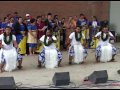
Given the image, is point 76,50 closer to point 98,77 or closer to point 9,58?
point 9,58

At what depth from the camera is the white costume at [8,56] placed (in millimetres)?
12141

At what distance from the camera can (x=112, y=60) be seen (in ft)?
46.5

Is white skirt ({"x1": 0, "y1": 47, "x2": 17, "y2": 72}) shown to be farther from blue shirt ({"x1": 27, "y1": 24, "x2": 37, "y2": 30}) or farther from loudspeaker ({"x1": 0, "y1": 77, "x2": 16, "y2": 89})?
blue shirt ({"x1": 27, "y1": 24, "x2": 37, "y2": 30})

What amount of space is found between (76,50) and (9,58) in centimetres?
247

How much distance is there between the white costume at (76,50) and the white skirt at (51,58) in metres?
0.78

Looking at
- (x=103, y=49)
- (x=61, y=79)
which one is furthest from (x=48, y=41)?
(x=61, y=79)

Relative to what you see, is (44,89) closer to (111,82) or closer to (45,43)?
(111,82)

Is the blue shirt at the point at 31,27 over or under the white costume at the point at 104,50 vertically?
over

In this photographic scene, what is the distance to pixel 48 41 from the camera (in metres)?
12.8

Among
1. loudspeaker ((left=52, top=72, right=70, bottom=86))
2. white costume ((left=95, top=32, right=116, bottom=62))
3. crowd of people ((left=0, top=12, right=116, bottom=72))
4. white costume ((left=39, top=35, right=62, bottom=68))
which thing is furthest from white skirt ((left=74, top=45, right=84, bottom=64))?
loudspeaker ((left=52, top=72, right=70, bottom=86))

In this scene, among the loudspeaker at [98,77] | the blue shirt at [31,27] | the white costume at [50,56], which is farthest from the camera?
the blue shirt at [31,27]

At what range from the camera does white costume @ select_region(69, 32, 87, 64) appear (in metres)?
13.4

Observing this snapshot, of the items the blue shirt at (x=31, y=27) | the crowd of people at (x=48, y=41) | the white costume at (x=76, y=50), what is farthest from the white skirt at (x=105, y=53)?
the blue shirt at (x=31, y=27)

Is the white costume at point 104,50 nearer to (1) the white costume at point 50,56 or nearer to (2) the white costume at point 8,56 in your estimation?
(1) the white costume at point 50,56
